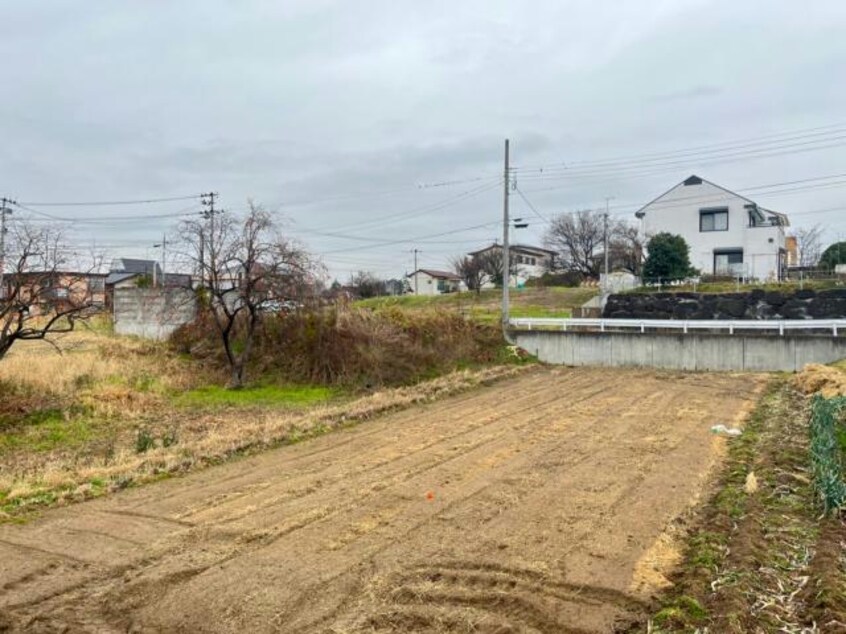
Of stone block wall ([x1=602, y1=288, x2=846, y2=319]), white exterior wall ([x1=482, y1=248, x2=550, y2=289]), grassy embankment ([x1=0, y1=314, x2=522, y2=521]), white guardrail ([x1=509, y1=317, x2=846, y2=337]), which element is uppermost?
white exterior wall ([x1=482, y1=248, x2=550, y2=289])

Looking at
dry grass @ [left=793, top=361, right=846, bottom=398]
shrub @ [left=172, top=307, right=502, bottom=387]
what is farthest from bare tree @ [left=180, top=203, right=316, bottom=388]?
dry grass @ [left=793, top=361, right=846, bottom=398]

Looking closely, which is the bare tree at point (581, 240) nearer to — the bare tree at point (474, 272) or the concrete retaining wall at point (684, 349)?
the bare tree at point (474, 272)

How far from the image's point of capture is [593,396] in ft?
47.6

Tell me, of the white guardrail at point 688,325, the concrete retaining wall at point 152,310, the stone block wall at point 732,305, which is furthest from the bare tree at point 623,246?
the concrete retaining wall at point 152,310

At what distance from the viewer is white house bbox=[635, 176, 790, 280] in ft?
113

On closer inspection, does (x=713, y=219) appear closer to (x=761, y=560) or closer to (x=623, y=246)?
(x=623, y=246)

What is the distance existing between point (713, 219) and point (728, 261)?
2590 millimetres

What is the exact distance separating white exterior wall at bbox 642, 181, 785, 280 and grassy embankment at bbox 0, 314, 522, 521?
19787mm

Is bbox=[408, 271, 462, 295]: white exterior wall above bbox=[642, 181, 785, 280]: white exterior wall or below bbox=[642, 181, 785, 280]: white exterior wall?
below

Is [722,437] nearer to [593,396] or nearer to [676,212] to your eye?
[593,396]

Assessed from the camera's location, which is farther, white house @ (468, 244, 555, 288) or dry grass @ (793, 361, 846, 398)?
white house @ (468, 244, 555, 288)

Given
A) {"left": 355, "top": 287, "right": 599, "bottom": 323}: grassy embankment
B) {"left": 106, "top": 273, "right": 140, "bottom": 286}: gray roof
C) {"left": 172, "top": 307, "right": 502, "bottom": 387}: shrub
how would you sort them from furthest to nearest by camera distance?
1. {"left": 106, "top": 273, "right": 140, "bottom": 286}: gray roof
2. {"left": 355, "top": 287, "right": 599, "bottom": 323}: grassy embankment
3. {"left": 172, "top": 307, "right": 502, "bottom": 387}: shrub

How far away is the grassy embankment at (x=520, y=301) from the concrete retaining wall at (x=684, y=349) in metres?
6.17

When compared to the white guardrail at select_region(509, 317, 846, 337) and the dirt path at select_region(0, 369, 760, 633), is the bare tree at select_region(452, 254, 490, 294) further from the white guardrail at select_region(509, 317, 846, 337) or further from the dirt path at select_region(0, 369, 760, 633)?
the dirt path at select_region(0, 369, 760, 633)
